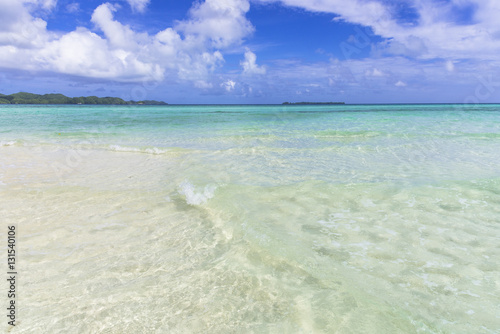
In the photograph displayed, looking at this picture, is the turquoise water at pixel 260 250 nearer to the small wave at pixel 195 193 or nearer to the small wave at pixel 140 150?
the small wave at pixel 195 193

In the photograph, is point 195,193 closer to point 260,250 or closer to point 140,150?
point 260,250

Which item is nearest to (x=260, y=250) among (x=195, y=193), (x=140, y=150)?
(x=195, y=193)

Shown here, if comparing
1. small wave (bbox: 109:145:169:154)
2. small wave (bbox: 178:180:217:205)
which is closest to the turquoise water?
small wave (bbox: 178:180:217:205)

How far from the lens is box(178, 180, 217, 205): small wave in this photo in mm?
5531

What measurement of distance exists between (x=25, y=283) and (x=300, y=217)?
3.51 m

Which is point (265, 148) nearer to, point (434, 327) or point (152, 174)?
point (152, 174)

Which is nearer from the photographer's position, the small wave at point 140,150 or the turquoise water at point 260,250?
the turquoise water at point 260,250

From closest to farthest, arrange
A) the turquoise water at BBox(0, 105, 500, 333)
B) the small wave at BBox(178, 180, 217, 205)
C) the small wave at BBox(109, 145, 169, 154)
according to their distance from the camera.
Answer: the turquoise water at BBox(0, 105, 500, 333)
the small wave at BBox(178, 180, 217, 205)
the small wave at BBox(109, 145, 169, 154)

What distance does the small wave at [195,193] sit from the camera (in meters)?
5.53

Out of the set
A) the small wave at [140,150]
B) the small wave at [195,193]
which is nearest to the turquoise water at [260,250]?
the small wave at [195,193]

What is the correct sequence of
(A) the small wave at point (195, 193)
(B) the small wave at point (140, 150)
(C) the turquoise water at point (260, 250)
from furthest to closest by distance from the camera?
(B) the small wave at point (140, 150) < (A) the small wave at point (195, 193) < (C) the turquoise water at point (260, 250)

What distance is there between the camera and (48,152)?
11.7 metres

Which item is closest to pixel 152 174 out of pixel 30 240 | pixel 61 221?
pixel 61 221

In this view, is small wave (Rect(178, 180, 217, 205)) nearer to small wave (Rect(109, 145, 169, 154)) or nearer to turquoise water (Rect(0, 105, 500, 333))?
turquoise water (Rect(0, 105, 500, 333))
